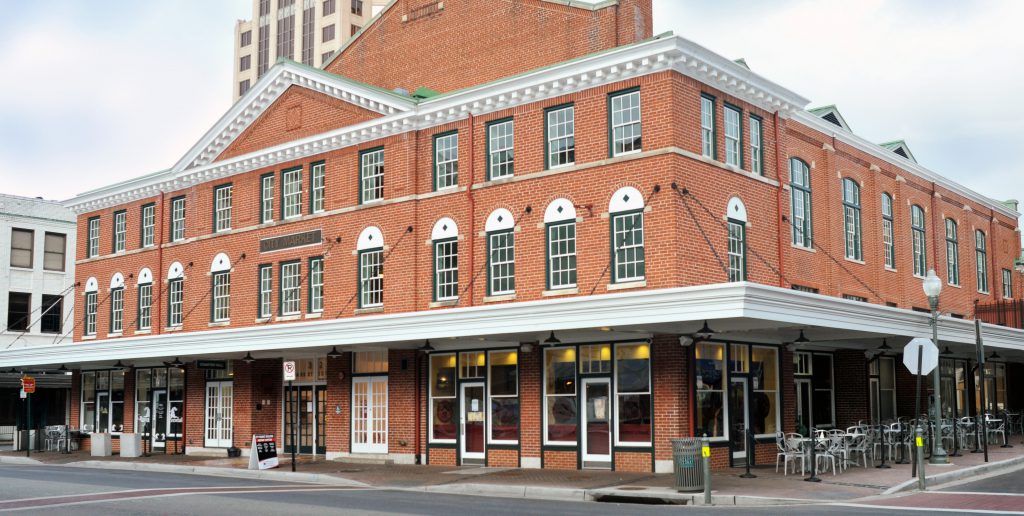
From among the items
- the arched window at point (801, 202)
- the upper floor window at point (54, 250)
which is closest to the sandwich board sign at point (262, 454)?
the arched window at point (801, 202)

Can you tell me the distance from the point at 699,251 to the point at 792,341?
4.27 metres

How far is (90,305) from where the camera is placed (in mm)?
40219

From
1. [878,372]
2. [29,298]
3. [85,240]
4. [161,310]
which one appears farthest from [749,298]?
[29,298]

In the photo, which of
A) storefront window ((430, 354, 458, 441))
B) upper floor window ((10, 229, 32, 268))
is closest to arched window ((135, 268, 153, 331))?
storefront window ((430, 354, 458, 441))

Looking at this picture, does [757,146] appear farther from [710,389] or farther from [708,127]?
[710,389]

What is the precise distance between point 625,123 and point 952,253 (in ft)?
67.8

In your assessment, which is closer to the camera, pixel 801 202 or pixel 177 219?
pixel 801 202

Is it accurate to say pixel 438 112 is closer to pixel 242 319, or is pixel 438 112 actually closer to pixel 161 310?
pixel 242 319

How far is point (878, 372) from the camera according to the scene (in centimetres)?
3281

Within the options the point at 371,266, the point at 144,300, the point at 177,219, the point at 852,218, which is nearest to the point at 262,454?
the point at 371,266

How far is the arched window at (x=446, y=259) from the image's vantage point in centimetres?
2791

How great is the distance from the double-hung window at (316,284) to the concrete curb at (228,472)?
5.73 meters

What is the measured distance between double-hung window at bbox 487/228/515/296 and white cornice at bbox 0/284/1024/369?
2560 mm

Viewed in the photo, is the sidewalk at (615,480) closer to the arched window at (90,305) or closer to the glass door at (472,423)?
the glass door at (472,423)
